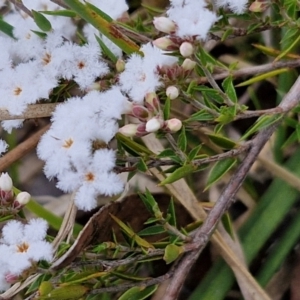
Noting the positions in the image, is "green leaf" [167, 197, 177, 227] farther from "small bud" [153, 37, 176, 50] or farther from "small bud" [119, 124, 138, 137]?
"small bud" [153, 37, 176, 50]

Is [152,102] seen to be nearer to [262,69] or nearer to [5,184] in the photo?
[5,184]

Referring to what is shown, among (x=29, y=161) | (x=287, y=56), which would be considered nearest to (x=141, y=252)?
(x=287, y=56)

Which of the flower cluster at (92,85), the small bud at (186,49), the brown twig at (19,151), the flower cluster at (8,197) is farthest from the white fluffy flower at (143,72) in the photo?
the brown twig at (19,151)

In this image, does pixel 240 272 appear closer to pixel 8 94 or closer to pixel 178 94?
pixel 178 94

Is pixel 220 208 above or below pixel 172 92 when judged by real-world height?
below

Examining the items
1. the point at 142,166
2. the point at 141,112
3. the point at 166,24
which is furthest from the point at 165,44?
the point at 142,166

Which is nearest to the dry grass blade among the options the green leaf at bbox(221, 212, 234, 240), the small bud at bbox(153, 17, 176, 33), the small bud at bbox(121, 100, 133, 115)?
the green leaf at bbox(221, 212, 234, 240)
